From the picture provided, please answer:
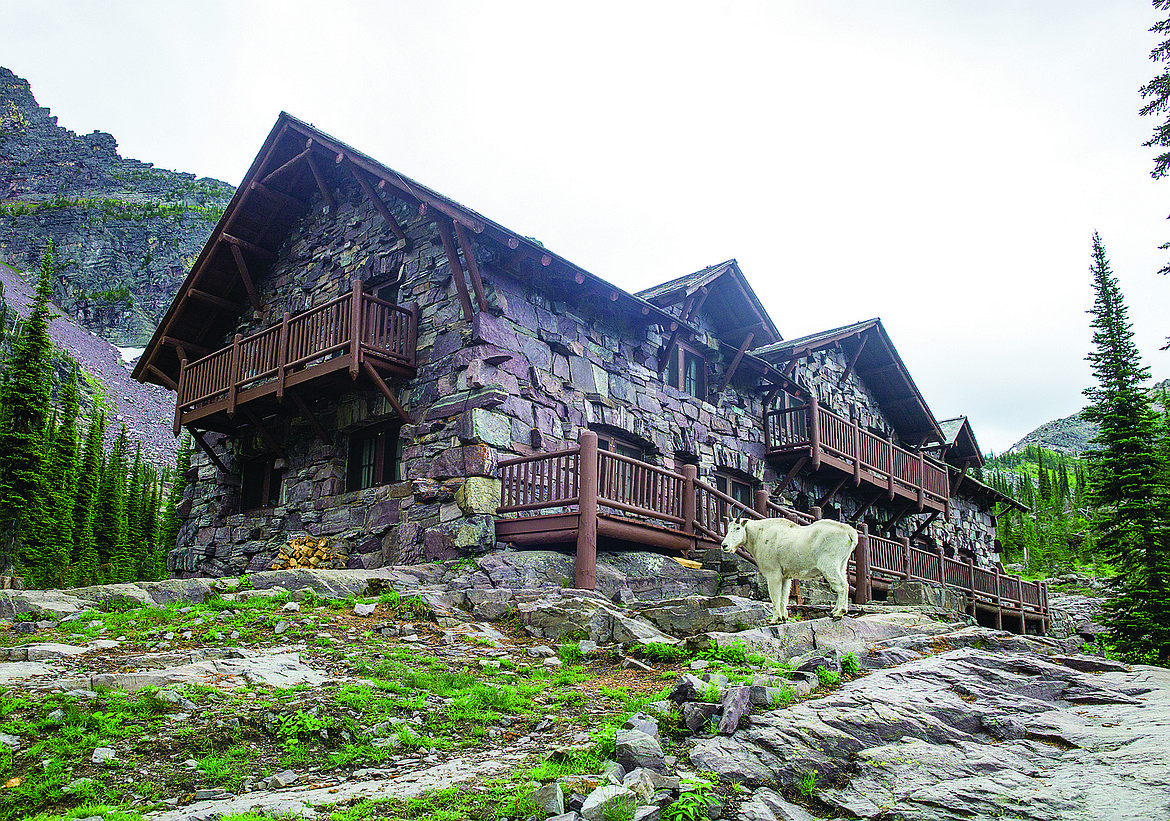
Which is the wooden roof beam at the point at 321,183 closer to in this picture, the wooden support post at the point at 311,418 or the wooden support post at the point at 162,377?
the wooden support post at the point at 311,418

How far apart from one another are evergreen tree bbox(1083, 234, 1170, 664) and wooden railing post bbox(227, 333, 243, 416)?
20.1 meters

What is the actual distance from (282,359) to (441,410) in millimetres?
3586

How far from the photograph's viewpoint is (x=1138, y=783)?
439 centimetres

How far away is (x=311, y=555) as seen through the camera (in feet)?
51.6

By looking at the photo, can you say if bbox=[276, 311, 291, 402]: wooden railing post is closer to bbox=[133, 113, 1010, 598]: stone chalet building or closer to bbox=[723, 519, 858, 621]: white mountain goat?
bbox=[133, 113, 1010, 598]: stone chalet building

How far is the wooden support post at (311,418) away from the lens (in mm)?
16219

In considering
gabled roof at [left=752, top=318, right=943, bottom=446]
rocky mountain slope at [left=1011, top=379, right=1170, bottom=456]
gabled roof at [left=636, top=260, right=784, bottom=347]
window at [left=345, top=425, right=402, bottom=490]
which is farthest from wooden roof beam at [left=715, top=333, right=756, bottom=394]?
rocky mountain slope at [left=1011, top=379, right=1170, bottom=456]

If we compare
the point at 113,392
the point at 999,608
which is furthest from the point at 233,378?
the point at 113,392

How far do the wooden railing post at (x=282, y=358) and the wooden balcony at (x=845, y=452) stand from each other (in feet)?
42.0

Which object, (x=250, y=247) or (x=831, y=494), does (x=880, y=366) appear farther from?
(x=250, y=247)

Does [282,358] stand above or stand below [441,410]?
above

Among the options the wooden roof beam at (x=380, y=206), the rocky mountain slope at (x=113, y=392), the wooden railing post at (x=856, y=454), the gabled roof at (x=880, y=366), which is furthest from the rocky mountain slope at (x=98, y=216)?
the wooden railing post at (x=856, y=454)

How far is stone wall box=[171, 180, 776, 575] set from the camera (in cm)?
1461

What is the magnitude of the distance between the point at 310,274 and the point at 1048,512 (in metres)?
58.6
